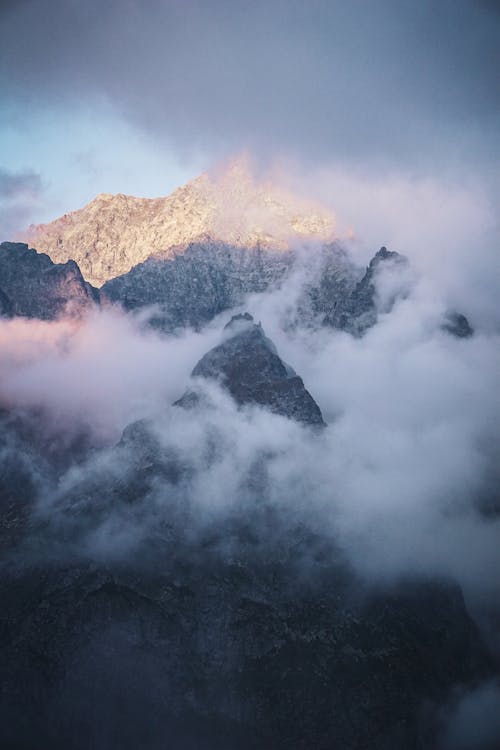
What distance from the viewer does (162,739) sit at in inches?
7844

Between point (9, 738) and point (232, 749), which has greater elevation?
point (232, 749)

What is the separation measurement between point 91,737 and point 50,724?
15031 millimetres

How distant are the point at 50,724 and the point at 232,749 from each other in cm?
6411

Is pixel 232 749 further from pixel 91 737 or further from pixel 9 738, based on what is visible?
pixel 9 738

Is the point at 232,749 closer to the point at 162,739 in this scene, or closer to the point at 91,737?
the point at 162,739

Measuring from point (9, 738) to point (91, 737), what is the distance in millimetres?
26903

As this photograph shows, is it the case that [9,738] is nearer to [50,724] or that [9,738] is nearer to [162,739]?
[50,724]

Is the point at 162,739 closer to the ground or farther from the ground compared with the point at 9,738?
farther from the ground

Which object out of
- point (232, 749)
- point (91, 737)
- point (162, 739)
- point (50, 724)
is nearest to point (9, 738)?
point (50, 724)

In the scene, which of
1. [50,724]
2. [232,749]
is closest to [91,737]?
[50,724]

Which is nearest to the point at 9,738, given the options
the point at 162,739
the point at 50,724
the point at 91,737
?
the point at 50,724

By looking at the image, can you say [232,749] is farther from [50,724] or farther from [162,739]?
[50,724]

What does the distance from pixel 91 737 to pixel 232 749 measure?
162 feet

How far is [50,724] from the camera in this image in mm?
199125
